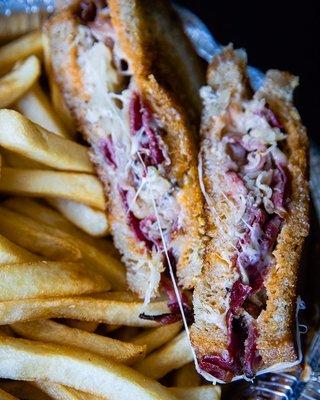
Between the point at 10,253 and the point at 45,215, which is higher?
the point at 10,253

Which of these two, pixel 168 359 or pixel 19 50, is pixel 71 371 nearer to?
pixel 168 359

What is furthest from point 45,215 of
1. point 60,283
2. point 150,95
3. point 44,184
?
point 150,95

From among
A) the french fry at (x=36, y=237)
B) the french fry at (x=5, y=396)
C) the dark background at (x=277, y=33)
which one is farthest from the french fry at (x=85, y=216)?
the dark background at (x=277, y=33)

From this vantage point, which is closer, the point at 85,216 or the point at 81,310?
the point at 81,310

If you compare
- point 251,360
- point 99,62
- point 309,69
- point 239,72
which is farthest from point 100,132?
point 309,69

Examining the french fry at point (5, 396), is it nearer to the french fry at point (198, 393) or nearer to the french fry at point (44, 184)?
the french fry at point (198, 393)
